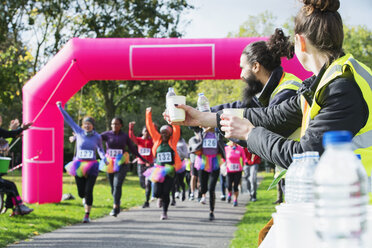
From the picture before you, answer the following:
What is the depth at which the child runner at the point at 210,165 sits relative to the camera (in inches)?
404

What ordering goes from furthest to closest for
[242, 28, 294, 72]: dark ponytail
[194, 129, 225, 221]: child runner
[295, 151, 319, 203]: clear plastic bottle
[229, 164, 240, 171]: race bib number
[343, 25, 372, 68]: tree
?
[343, 25, 372, 68]: tree, [229, 164, 240, 171]: race bib number, [194, 129, 225, 221]: child runner, [242, 28, 294, 72]: dark ponytail, [295, 151, 319, 203]: clear plastic bottle

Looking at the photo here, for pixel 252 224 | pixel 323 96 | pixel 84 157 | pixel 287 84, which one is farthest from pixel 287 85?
pixel 84 157

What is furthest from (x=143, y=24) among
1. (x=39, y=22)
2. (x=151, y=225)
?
(x=151, y=225)

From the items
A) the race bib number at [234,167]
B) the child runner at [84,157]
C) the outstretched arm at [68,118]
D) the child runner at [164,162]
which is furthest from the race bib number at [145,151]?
the outstretched arm at [68,118]

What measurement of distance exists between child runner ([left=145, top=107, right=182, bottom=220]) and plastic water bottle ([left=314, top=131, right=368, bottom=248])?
29.3 feet

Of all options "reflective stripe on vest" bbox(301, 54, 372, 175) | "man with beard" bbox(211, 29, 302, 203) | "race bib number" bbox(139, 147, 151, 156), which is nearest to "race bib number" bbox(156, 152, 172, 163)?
"race bib number" bbox(139, 147, 151, 156)

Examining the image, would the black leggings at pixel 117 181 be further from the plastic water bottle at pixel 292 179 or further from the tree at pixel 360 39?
the tree at pixel 360 39

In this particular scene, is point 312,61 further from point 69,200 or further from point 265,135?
point 69,200

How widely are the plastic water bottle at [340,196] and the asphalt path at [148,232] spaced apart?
607cm

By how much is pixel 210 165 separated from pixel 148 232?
289 cm

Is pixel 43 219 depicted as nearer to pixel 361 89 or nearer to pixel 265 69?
pixel 265 69

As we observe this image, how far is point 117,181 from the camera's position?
10.3m

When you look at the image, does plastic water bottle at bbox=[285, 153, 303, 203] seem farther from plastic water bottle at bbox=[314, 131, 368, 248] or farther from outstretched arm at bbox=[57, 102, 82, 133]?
outstretched arm at bbox=[57, 102, 82, 133]

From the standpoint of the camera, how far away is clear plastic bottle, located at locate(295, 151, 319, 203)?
1.51 m
